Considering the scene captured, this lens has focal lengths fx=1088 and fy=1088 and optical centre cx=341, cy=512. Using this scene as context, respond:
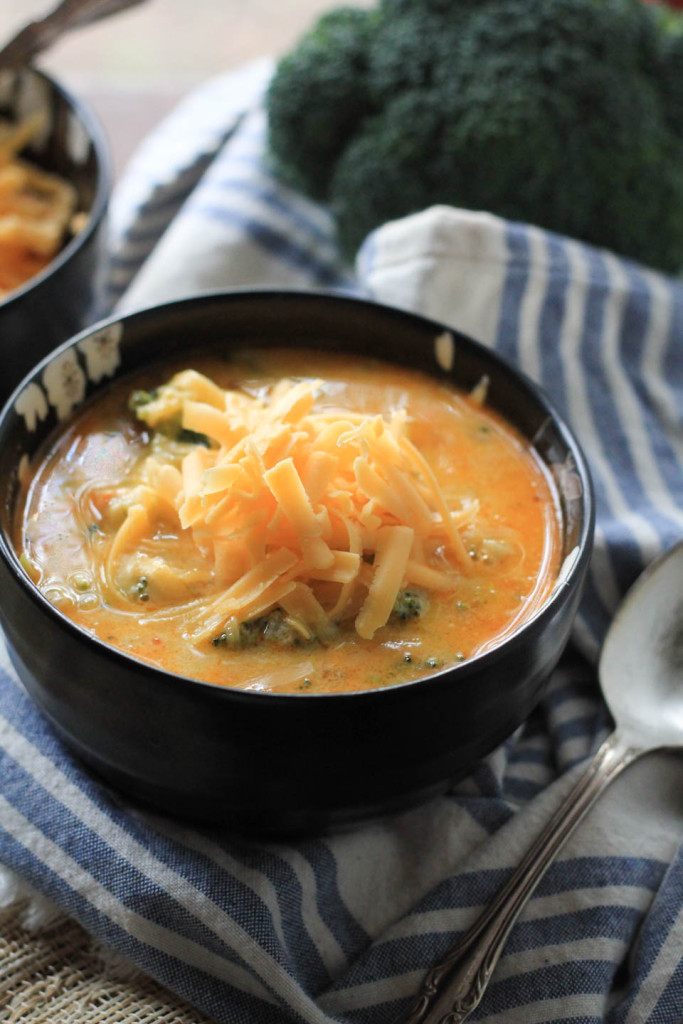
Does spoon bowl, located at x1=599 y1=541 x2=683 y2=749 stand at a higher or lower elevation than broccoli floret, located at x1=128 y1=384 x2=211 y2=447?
lower

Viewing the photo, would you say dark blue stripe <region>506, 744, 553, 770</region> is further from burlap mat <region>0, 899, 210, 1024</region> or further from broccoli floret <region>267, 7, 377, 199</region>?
broccoli floret <region>267, 7, 377, 199</region>

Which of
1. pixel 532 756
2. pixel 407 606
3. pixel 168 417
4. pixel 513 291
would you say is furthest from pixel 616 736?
pixel 513 291

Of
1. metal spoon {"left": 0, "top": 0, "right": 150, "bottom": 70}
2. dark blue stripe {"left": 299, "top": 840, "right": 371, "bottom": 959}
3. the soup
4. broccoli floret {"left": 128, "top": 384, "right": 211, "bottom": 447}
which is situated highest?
metal spoon {"left": 0, "top": 0, "right": 150, "bottom": 70}

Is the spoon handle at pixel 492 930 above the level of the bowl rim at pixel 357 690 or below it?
below

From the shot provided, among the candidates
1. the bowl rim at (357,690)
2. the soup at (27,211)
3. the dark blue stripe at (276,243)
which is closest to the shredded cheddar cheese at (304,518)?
the bowl rim at (357,690)

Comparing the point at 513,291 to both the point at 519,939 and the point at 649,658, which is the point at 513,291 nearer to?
the point at 649,658

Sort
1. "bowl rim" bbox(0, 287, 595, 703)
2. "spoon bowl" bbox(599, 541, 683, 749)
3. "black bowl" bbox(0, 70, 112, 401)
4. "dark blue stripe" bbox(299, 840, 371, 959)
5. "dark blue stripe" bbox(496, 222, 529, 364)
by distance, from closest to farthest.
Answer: "bowl rim" bbox(0, 287, 595, 703), "dark blue stripe" bbox(299, 840, 371, 959), "spoon bowl" bbox(599, 541, 683, 749), "black bowl" bbox(0, 70, 112, 401), "dark blue stripe" bbox(496, 222, 529, 364)

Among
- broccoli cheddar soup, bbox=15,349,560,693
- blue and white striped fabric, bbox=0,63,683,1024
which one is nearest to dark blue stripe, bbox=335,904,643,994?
blue and white striped fabric, bbox=0,63,683,1024

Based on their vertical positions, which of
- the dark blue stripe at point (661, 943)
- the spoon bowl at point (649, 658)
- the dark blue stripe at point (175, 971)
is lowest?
the dark blue stripe at point (661, 943)

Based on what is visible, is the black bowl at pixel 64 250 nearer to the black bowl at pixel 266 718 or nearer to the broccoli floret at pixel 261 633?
the black bowl at pixel 266 718
